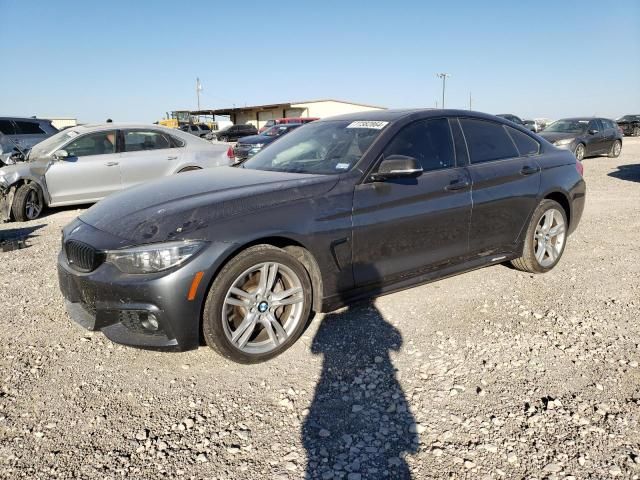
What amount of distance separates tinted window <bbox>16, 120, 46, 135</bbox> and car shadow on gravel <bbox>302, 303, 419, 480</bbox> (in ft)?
41.5

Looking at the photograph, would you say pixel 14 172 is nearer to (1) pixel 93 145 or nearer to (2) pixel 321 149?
(1) pixel 93 145

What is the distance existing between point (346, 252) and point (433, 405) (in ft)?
3.82

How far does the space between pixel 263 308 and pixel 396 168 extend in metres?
1.33

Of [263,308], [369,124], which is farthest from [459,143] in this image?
[263,308]

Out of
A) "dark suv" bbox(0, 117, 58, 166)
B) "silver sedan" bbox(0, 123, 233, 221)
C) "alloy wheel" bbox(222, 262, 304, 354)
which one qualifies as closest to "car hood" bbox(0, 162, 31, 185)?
"silver sedan" bbox(0, 123, 233, 221)

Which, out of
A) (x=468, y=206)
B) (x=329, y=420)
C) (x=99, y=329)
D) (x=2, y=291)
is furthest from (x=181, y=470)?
(x=2, y=291)

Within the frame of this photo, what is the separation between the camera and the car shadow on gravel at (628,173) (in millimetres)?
11766

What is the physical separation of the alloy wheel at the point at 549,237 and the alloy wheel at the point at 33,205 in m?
7.37

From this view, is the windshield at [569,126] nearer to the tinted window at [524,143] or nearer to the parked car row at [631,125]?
the tinted window at [524,143]

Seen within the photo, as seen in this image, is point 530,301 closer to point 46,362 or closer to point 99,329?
point 99,329

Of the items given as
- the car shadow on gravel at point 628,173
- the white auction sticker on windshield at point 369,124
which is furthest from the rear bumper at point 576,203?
the car shadow on gravel at point 628,173

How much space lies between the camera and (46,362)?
326 centimetres

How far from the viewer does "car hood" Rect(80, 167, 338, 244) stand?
2.96 meters

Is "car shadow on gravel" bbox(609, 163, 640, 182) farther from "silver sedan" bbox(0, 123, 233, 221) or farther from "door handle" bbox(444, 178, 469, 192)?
"silver sedan" bbox(0, 123, 233, 221)
